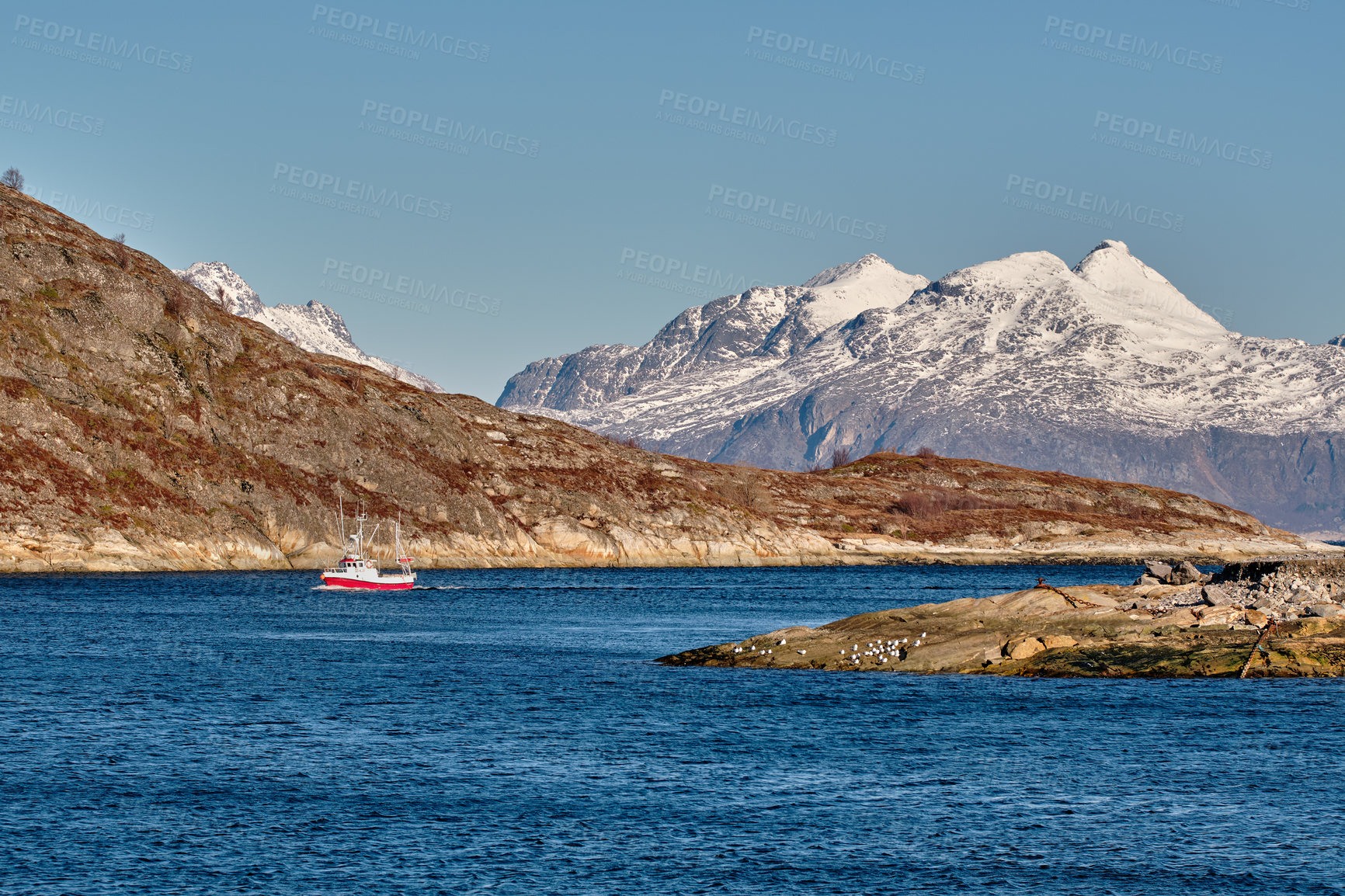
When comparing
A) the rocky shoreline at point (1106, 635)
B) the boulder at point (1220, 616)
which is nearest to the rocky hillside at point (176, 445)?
the rocky shoreline at point (1106, 635)

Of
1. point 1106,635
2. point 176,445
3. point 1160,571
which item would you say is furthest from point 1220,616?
point 176,445

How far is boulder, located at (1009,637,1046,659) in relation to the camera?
65312 millimetres

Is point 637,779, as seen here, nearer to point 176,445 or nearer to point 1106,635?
point 1106,635

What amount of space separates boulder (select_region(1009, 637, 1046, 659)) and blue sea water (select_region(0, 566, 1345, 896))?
2268 millimetres

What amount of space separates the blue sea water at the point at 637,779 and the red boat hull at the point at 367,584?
64.8 metres

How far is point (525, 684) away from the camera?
6594 cm

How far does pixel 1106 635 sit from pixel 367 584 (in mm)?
96449

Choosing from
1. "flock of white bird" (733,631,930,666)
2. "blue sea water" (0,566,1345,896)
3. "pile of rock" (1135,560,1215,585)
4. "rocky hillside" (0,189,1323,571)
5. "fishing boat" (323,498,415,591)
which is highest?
"rocky hillside" (0,189,1323,571)

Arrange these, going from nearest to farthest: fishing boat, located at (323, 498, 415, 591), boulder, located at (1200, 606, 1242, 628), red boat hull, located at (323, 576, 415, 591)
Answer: boulder, located at (1200, 606, 1242, 628), red boat hull, located at (323, 576, 415, 591), fishing boat, located at (323, 498, 415, 591)

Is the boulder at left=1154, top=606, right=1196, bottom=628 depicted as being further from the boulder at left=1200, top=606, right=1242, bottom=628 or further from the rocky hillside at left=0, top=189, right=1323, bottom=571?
the rocky hillside at left=0, top=189, right=1323, bottom=571

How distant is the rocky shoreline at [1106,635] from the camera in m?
62.8

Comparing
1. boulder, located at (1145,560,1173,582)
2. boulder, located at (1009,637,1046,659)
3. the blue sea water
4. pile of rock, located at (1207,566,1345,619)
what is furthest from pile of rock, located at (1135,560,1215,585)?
the blue sea water

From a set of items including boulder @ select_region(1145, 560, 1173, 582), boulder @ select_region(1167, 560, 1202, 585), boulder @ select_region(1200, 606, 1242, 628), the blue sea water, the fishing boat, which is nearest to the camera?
the blue sea water

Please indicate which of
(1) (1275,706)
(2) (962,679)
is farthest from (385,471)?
(1) (1275,706)
